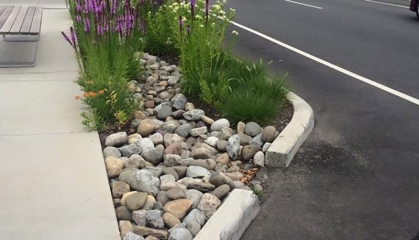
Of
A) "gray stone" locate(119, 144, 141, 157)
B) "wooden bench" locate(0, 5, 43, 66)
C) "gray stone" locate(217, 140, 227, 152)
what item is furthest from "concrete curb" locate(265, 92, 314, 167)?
"wooden bench" locate(0, 5, 43, 66)

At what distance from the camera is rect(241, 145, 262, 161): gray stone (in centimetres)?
475

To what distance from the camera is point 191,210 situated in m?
3.77

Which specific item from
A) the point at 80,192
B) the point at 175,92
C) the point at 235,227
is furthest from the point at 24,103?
the point at 235,227

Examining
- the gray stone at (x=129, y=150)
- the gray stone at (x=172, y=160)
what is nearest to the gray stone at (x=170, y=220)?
the gray stone at (x=172, y=160)

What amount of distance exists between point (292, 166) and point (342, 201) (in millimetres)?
693

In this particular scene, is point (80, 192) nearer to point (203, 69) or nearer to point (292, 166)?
point (292, 166)

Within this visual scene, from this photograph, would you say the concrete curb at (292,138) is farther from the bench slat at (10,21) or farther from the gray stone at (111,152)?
the bench slat at (10,21)

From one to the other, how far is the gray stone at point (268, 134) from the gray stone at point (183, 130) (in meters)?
0.77

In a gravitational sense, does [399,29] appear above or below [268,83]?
below

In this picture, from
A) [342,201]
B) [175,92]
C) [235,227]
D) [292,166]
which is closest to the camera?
[235,227]

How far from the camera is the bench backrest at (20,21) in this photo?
679 centimetres

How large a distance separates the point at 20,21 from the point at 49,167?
4065 mm

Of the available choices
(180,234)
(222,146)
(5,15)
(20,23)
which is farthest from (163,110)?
(5,15)

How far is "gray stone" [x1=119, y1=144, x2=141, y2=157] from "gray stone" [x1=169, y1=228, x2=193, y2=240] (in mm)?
1449
